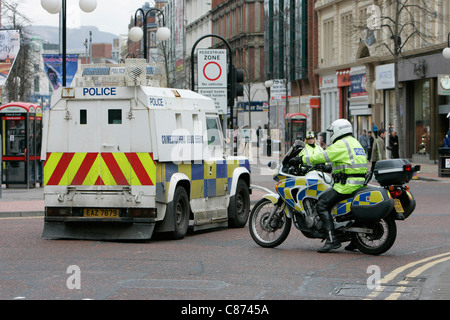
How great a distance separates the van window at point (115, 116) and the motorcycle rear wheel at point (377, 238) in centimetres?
408

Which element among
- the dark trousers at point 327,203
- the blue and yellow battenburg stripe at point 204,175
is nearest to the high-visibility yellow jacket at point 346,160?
the dark trousers at point 327,203

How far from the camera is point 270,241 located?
13156mm

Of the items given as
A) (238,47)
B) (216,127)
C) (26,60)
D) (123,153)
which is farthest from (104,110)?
(238,47)

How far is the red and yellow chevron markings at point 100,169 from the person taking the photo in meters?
13.8

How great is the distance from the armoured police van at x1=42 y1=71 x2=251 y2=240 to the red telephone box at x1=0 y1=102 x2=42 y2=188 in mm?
13882

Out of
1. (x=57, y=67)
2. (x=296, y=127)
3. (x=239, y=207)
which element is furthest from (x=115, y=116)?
(x=296, y=127)

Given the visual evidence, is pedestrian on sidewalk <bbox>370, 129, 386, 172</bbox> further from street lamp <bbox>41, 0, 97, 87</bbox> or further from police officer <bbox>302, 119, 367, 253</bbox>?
police officer <bbox>302, 119, 367, 253</bbox>

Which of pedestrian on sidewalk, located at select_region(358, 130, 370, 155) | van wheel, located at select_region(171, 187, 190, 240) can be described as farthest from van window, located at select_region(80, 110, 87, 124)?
pedestrian on sidewalk, located at select_region(358, 130, 370, 155)

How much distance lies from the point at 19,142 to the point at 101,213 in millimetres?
14899

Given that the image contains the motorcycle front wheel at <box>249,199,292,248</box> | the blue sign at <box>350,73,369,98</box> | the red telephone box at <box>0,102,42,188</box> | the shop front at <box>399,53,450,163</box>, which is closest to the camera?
the motorcycle front wheel at <box>249,199,292,248</box>

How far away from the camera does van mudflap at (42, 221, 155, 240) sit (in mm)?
13828

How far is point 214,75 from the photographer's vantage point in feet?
81.9

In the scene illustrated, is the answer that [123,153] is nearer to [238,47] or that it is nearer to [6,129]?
[6,129]
